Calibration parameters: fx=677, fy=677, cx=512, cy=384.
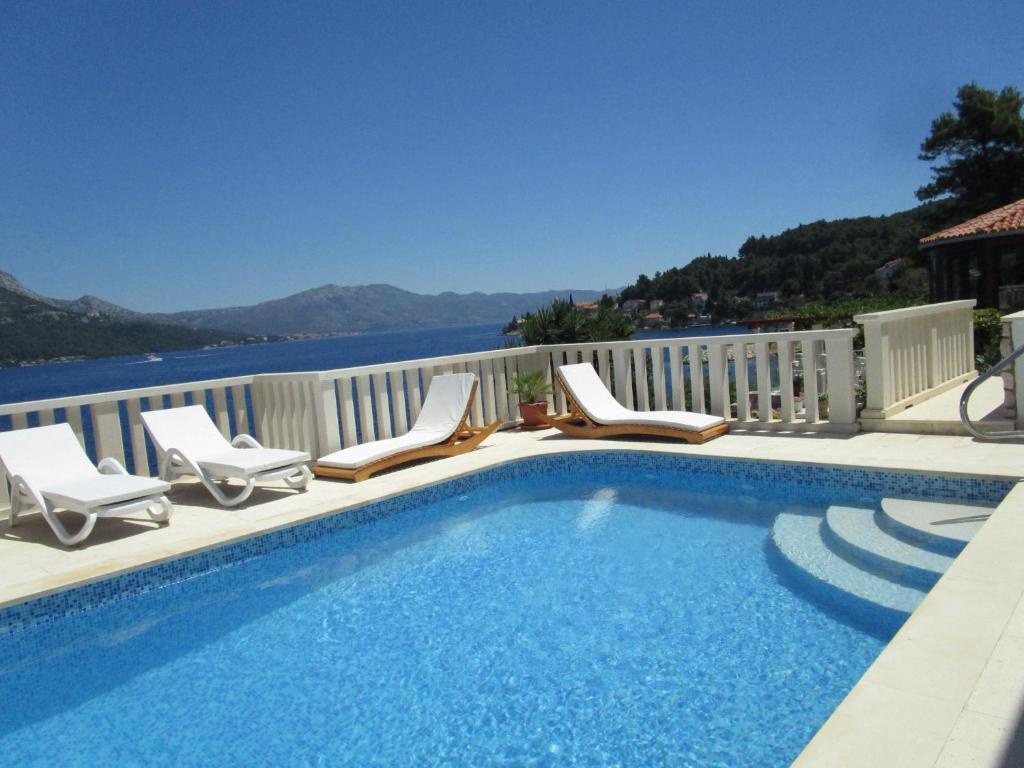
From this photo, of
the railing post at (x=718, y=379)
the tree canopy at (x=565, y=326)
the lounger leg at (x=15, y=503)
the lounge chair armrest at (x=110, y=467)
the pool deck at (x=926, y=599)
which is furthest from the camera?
the tree canopy at (x=565, y=326)

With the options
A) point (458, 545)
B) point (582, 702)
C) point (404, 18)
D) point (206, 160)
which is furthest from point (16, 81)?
point (582, 702)

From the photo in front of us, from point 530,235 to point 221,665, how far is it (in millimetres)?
38803

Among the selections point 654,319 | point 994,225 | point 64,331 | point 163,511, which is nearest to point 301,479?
point 163,511

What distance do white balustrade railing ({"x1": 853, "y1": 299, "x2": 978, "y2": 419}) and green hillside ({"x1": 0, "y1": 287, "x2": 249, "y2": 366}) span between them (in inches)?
2708

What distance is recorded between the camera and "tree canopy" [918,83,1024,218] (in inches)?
1168

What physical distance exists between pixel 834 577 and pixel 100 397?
5.82 m

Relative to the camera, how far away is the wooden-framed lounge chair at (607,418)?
22.4 feet

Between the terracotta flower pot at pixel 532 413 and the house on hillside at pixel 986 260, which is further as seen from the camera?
the house on hillside at pixel 986 260

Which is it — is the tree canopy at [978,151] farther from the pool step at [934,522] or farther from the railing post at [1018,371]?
the pool step at [934,522]

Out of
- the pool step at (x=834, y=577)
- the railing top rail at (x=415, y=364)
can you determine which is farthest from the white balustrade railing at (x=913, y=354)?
the railing top rail at (x=415, y=364)

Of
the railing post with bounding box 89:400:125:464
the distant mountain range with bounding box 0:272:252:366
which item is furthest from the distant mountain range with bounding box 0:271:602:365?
the railing post with bounding box 89:400:125:464

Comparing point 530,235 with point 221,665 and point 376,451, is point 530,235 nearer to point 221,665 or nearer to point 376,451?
point 376,451

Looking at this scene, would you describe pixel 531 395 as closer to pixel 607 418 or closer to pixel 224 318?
pixel 607 418

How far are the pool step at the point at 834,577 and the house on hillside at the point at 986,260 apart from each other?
16.1m
